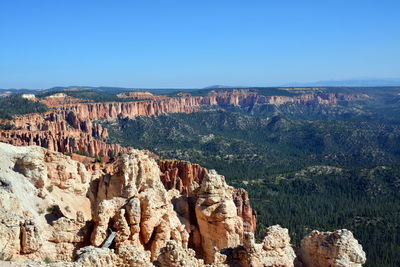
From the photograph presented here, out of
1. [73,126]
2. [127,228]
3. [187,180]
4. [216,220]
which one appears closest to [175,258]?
[127,228]

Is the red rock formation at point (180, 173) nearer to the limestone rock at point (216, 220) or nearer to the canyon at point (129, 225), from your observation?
the canyon at point (129, 225)

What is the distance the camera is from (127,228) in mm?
18000

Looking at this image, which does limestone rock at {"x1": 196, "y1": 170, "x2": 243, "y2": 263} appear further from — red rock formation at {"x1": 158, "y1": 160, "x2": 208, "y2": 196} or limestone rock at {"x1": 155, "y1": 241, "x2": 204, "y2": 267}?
red rock formation at {"x1": 158, "y1": 160, "x2": 208, "y2": 196}

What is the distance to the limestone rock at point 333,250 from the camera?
14.0 meters

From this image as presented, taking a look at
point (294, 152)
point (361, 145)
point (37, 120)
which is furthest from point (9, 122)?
point (361, 145)

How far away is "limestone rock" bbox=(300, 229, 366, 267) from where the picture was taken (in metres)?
14.0

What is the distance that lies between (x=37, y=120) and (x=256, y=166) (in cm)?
6736

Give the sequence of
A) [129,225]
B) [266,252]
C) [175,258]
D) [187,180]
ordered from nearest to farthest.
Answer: [175,258] → [266,252] → [129,225] → [187,180]

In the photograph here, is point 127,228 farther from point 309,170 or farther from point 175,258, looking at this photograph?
point 309,170

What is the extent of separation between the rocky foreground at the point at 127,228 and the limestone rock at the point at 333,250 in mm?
34

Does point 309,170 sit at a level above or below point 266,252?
below

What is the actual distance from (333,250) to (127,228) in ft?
29.1

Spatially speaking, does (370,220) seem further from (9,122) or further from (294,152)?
(294,152)

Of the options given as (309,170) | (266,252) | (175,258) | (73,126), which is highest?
(175,258)
